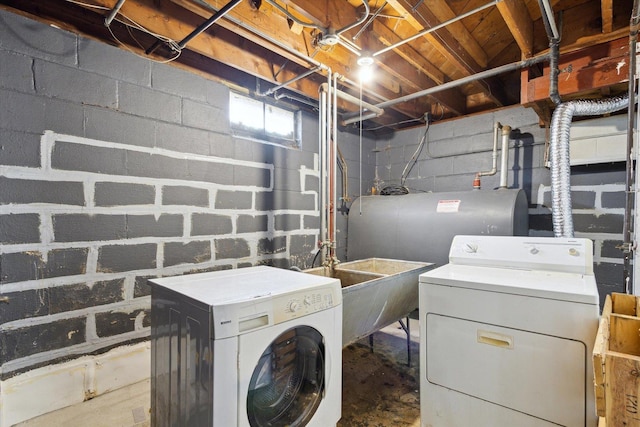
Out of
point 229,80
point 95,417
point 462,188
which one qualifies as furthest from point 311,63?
point 95,417

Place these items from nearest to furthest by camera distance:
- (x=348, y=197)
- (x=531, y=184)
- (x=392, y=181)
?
(x=531, y=184)
(x=348, y=197)
(x=392, y=181)

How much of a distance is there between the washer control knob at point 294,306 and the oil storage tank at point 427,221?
5.87ft

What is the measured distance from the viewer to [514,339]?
1.42 metres

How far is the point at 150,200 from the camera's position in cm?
207

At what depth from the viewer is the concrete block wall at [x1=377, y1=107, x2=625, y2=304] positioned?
2.47m

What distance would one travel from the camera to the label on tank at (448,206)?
2.70m

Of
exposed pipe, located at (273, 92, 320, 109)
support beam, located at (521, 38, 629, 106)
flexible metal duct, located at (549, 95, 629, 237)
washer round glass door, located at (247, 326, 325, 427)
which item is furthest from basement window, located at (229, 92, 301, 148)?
flexible metal duct, located at (549, 95, 629, 237)

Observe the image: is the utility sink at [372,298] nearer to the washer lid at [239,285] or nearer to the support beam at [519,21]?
the washer lid at [239,285]

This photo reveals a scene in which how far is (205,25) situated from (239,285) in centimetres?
140

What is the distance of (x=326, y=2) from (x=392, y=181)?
2.30m

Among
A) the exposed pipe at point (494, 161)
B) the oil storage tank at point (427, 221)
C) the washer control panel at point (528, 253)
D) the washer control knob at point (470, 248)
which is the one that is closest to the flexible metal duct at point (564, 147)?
the oil storage tank at point (427, 221)

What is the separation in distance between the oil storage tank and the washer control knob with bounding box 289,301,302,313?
179 cm

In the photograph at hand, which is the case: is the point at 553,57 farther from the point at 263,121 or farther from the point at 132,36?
the point at 132,36

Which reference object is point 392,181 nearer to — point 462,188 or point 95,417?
point 462,188
